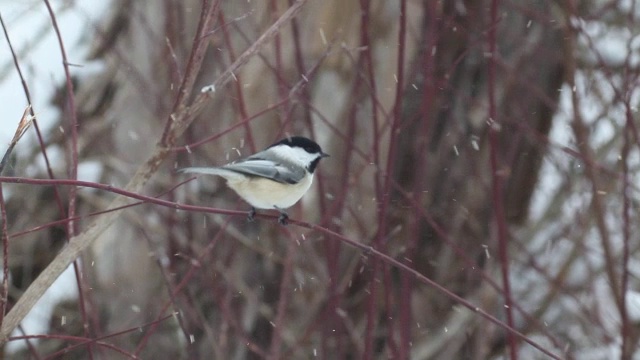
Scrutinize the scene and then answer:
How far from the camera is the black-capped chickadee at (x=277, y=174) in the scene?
2406 mm

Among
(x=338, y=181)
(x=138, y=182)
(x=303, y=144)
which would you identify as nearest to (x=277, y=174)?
(x=303, y=144)

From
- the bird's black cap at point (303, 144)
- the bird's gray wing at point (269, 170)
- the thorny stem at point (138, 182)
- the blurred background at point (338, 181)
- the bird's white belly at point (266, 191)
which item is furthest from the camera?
the blurred background at point (338, 181)

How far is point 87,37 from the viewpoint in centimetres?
579

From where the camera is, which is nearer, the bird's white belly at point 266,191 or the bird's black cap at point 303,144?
the bird's white belly at point 266,191

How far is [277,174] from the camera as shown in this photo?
2.44m

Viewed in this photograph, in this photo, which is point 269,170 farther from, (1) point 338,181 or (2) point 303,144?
(1) point 338,181

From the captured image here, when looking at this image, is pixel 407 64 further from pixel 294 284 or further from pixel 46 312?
pixel 46 312

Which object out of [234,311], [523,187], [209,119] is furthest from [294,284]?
[523,187]

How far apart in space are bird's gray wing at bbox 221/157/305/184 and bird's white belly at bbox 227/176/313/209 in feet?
0.07

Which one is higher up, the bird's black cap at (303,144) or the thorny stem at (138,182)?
the bird's black cap at (303,144)

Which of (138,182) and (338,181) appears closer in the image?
(138,182)

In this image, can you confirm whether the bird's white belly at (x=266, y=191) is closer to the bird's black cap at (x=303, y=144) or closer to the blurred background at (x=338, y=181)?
the bird's black cap at (x=303, y=144)

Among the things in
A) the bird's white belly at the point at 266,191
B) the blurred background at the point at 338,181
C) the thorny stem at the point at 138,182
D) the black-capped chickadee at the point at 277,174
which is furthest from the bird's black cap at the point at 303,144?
the blurred background at the point at 338,181

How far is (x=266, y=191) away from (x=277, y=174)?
7 cm
